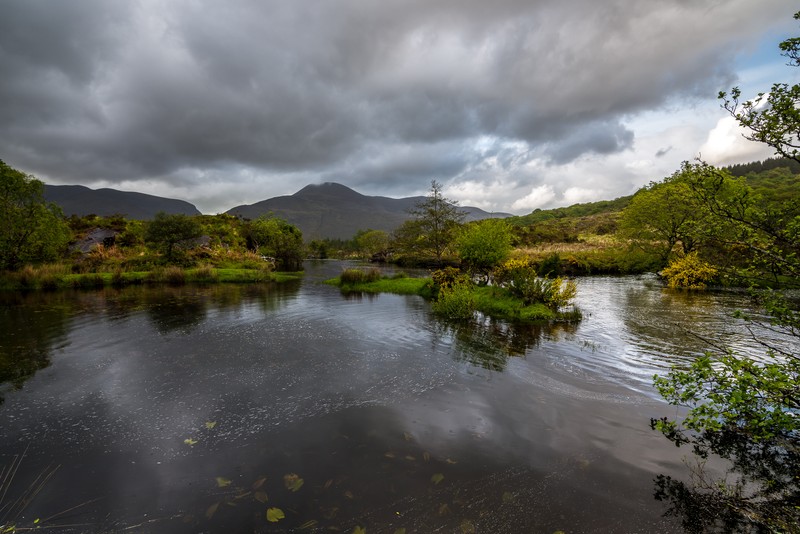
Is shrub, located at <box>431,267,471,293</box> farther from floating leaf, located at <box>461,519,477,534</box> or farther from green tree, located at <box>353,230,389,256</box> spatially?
green tree, located at <box>353,230,389,256</box>

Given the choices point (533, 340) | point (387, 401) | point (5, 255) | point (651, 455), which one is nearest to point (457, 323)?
point (533, 340)

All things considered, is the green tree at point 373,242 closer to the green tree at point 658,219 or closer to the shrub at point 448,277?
the green tree at point 658,219

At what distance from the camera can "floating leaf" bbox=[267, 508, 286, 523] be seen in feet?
15.9

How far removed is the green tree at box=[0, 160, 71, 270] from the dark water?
785 inches

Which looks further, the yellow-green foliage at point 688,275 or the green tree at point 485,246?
the yellow-green foliage at point 688,275

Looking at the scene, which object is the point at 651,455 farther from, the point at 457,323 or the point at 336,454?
the point at 457,323

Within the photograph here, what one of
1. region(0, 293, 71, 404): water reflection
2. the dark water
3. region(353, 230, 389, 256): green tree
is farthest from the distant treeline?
region(0, 293, 71, 404): water reflection

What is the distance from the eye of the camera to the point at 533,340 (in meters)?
13.9

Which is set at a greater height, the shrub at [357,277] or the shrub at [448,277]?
the shrub at [448,277]

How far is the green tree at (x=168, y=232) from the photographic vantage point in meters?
38.8

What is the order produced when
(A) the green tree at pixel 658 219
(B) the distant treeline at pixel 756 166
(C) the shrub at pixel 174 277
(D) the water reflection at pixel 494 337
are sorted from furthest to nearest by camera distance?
(B) the distant treeline at pixel 756 166 < (A) the green tree at pixel 658 219 < (C) the shrub at pixel 174 277 < (D) the water reflection at pixel 494 337

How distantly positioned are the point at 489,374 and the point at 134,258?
42.8 meters

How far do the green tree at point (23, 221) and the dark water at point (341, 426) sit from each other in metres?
19.9

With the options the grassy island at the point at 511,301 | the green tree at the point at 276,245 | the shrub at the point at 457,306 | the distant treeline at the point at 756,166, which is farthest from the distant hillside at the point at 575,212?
the shrub at the point at 457,306
